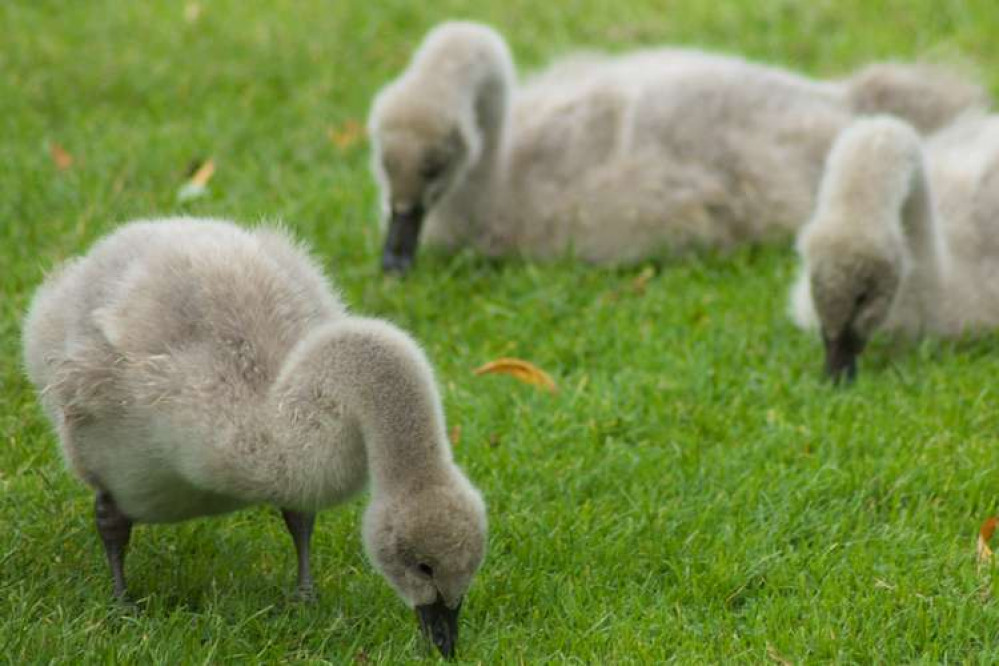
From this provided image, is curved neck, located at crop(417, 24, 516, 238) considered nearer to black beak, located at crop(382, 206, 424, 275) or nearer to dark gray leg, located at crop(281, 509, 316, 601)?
black beak, located at crop(382, 206, 424, 275)

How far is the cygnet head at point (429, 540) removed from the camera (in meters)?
4.07

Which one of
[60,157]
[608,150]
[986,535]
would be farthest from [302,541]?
[60,157]

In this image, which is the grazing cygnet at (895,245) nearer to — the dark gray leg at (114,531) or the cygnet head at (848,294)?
the cygnet head at (848,294)

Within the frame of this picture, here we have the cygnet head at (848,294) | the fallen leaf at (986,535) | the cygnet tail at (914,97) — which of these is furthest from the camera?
the cygnet tail at (914,97)

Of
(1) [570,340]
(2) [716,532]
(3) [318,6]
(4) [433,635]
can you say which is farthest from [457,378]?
(3) [318,6]

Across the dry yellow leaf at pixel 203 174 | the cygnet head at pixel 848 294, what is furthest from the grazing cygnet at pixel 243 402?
the dry yellow leaf at pixel 203 174

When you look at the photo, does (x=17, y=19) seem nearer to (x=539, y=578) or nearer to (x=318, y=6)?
(x=318, y=6)

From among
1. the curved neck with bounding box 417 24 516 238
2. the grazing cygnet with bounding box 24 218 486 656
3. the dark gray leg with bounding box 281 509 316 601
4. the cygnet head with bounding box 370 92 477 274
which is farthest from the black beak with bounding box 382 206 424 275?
A: the dark gray leg with bounding box 281 509 316 601

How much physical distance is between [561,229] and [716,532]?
2921 mm

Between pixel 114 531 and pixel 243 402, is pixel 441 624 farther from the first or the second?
pixel 114 531

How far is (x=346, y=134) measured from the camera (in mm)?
9117

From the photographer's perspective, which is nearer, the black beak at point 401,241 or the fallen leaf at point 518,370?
the fallen leaf at point 518,370

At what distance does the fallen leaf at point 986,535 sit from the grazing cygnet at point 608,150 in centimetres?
286

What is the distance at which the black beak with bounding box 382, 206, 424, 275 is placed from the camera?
7.43m
